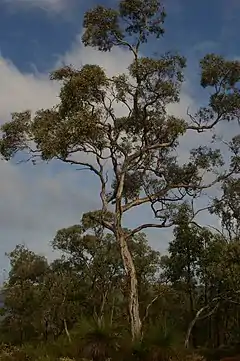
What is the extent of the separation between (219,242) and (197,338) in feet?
30.1

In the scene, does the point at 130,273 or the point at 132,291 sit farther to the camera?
the point at 130,273

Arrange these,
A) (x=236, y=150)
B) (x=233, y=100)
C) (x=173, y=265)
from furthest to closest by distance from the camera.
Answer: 1. (x=173, y=265)
2. (x=236, y=150)
3. (x=233, y=100)

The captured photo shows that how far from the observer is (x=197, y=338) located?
33750 mm

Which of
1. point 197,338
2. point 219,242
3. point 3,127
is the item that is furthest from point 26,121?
point 197,338

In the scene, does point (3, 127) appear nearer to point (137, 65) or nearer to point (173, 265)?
point (137, 65)

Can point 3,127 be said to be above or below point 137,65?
below

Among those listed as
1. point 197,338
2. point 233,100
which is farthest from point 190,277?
point 233,100

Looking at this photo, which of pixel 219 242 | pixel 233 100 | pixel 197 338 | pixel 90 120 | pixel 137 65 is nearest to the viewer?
pixel 90 120

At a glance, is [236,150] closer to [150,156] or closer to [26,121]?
[150,156]

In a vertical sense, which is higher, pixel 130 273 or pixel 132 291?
pixel 130 273

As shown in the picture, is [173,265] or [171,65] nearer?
[171,65]

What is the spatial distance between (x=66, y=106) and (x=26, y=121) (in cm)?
168

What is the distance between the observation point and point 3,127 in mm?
18734

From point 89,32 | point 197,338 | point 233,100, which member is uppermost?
point 89,32
